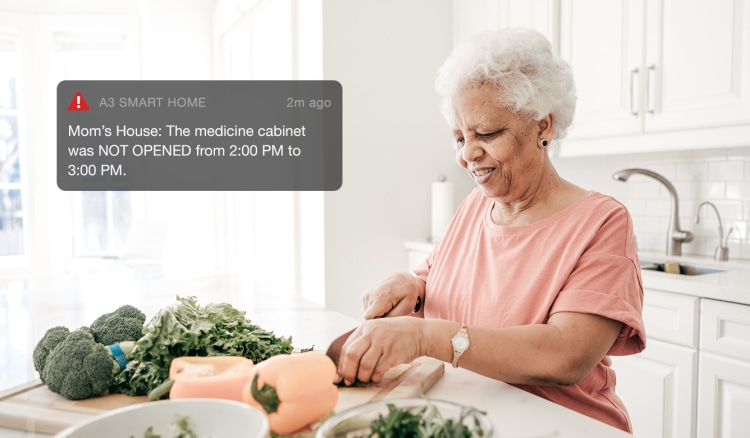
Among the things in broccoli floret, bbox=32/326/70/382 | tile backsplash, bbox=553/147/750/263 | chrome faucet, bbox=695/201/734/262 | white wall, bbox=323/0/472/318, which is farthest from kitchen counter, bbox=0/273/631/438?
tile backsplash, bbox=553/147/750/263

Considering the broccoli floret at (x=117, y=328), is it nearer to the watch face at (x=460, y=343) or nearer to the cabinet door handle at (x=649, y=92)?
the watch face at (x=460, y=343)


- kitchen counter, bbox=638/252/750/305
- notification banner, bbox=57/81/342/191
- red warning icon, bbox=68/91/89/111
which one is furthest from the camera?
red warning icon, bbox=68/91/89/111

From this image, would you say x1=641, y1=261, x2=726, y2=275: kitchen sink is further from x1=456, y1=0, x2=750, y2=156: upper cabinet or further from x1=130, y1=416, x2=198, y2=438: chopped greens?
x1=130, y1=416, x2=198, y2=438: chopped greens

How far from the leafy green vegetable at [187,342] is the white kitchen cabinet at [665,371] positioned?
1.46 meters

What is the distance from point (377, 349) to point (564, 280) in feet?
1.41

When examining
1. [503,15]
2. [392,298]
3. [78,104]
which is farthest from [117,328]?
[78,104]

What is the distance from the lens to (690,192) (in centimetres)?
259

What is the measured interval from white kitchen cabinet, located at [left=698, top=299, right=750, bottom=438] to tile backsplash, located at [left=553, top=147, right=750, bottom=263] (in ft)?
2.15

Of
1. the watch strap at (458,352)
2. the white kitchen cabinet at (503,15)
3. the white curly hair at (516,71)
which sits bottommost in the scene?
the watch strap at (458,352)

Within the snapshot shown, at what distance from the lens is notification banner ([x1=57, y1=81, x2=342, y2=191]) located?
3.91m

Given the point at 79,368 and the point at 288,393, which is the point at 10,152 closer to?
the point at 79,368

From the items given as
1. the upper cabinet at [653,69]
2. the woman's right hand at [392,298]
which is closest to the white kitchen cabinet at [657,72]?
the upper cabinet at [653,69]

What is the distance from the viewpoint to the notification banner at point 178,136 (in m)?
3.91

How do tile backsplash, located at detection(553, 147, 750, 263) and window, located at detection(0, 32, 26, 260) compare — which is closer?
tile backsplash, located at detection(553, 147, 750, 263)
